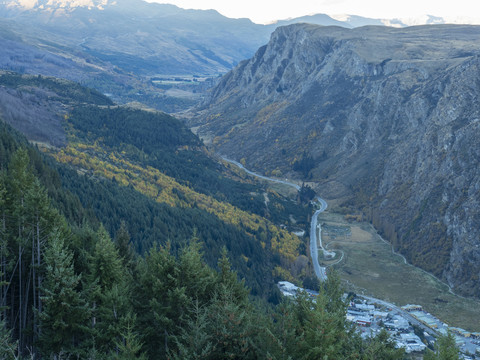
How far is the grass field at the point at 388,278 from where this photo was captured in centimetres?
7206

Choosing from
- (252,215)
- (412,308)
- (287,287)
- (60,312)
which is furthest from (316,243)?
(60,312)

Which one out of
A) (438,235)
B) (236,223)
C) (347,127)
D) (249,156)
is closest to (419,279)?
(438,235)

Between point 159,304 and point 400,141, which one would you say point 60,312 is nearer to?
point 159,304

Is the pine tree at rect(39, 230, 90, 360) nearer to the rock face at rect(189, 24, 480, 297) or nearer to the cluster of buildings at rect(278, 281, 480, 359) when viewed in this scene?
the cluster of buildings at rect(278, 281, 480, 359)

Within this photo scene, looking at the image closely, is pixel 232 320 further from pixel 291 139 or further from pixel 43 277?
pixel 291 139

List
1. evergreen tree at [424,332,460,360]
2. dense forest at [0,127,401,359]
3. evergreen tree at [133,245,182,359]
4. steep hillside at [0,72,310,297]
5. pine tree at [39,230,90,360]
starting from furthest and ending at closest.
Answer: steep hillside at [0,72,310,297], evergreen tree at [133,245,182,359], pine tree at [39,230,90,360], dense forest at [0,127,401,359], evergreen tree at [424,332,460,360]

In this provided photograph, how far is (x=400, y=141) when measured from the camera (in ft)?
453

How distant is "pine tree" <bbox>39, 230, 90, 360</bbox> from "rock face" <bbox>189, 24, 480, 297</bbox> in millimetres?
74859

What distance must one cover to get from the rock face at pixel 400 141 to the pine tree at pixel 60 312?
2947 inches

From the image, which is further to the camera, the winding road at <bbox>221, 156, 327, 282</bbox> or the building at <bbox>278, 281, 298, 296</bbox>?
the winding road at <bbox>221, 156, 327, 282</bbox>

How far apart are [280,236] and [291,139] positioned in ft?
262

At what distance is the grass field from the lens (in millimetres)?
72062

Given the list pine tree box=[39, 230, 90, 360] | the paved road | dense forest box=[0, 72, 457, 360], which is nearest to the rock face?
the paved road

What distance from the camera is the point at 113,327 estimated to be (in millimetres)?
23562
